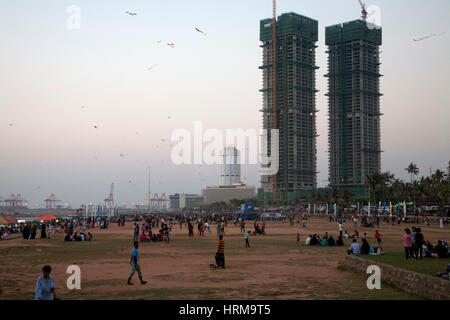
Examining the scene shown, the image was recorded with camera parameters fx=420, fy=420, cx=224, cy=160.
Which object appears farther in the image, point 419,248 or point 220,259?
point 220,259

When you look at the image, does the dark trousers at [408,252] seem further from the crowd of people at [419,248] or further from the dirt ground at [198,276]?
the dirt ground at [198,276]

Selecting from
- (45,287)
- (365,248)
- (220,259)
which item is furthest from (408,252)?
(45,287)

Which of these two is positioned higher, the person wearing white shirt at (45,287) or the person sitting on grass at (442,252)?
the person wearing white shirt at (45,287)

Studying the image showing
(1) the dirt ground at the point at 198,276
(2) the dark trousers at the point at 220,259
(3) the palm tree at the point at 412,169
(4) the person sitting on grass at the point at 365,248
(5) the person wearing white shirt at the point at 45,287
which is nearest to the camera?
(5) the person wearing white shirt at the point at 45,287

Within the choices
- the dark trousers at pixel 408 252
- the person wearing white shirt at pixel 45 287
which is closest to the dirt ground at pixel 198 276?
the dark trousers at pixel 408 252

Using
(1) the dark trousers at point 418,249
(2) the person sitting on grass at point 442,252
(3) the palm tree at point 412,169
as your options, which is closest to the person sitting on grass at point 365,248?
(1) the dark trousers at point 418,249

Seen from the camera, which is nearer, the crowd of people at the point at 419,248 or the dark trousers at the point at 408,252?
the crowd of people at the point at 419,248

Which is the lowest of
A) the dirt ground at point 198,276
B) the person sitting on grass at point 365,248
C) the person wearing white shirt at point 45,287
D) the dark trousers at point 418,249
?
the dirt ground at point 198,276

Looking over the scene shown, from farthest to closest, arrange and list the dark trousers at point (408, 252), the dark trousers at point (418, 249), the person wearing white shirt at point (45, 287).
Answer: the dark trousers at point (408, 252) → the dark trousers at point (418, 249) → the person wearing white shirt at point (45, 287)

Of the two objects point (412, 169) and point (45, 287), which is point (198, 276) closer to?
point (45, 287)

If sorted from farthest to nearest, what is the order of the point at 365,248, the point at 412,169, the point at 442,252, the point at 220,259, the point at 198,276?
the point at 412,169 → the point at 365,248 → the point at 220,259 → the point at 442,252 → the point at 198,276

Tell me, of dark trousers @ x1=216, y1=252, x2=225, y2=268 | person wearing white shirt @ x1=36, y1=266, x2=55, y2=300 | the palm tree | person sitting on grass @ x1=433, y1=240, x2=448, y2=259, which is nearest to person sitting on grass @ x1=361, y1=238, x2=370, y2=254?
person sitting on grass @ x1=433, y1=240, x2=448, y2=259
